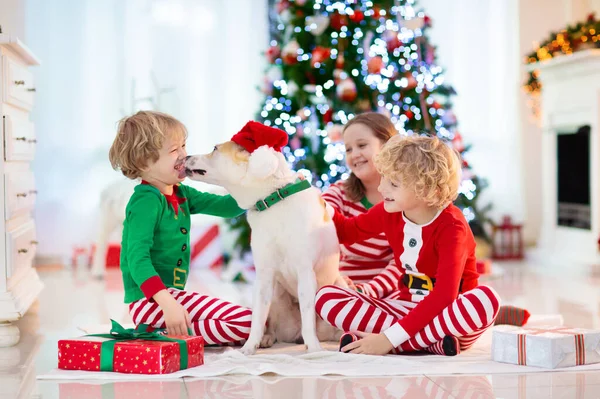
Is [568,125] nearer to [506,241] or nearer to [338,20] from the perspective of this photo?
[506,241]

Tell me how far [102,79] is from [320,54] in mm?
1696

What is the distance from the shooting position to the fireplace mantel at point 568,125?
4688 millimetres

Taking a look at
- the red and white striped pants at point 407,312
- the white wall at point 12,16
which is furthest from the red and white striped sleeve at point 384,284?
the white wall at point 12,16

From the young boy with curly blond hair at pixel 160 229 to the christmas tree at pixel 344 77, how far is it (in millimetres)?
1929

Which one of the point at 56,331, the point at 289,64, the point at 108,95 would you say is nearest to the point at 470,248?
the point at 56,331

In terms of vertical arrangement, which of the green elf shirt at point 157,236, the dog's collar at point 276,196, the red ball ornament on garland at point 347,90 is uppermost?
the red ball ornament on garland at point 347,90

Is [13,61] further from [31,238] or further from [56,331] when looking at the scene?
[56,331]

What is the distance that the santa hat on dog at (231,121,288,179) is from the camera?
7.18 ft

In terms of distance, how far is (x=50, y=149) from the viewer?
5223 mm

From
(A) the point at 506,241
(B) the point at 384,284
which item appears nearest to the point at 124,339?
(B) the point at 384,284

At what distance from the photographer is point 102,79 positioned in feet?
17.4

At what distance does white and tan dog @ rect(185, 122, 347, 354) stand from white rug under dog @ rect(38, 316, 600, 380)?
0.09 metres

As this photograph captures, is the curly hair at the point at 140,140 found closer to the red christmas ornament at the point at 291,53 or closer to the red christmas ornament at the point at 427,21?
the red christmas ornament at the point at 291,53

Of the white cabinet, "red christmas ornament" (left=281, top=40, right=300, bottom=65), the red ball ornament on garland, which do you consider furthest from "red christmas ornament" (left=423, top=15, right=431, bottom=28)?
the white cabinet
